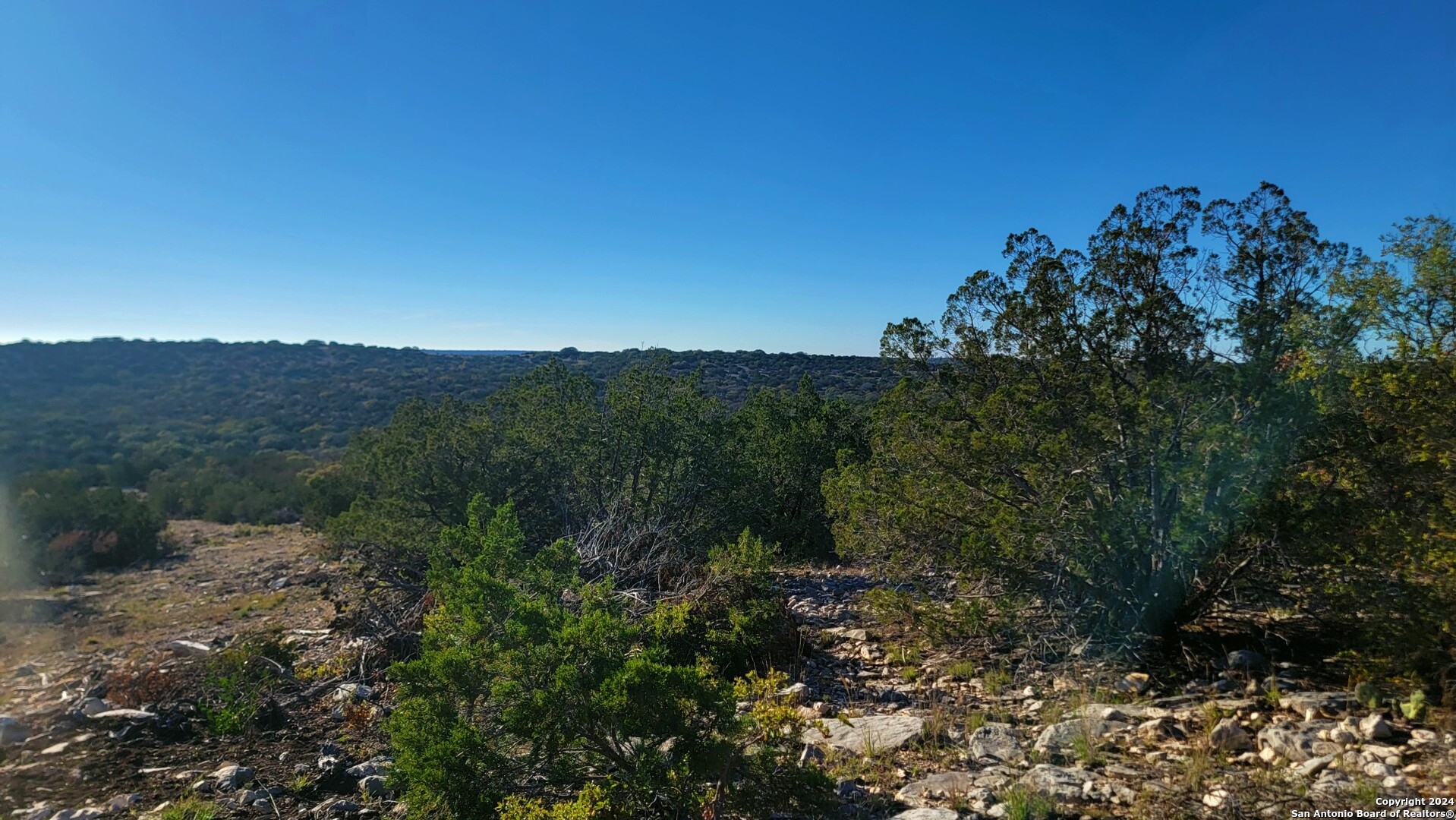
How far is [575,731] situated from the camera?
3557 millimetres

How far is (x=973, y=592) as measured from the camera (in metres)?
5.89

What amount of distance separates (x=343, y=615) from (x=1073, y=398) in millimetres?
10393

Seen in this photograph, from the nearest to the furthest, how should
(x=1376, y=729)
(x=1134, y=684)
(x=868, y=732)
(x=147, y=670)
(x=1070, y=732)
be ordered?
1. (x=1376, y=729)
2. (x=1070, y=732)
3. (x=868, y=732)
4. (x=1134, y=684)
5. (x=147, y=670)

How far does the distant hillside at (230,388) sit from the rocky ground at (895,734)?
1914 centimetres

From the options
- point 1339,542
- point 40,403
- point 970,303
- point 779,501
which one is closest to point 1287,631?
point 1339,542

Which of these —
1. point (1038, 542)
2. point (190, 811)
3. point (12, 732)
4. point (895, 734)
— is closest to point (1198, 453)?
point (1038, 542)

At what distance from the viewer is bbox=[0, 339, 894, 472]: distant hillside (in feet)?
121

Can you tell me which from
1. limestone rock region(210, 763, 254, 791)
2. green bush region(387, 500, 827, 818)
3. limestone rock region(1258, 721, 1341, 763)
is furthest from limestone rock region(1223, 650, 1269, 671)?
limestone rock region(210, 763, 254, 791)

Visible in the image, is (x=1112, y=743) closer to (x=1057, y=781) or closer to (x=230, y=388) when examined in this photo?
(x=1057, y=781)

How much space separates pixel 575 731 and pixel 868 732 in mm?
2406

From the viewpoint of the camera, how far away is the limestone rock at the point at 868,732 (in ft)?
15.5

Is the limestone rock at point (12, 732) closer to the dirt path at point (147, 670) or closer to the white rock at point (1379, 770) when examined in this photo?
the dirt path at point (147, 670)

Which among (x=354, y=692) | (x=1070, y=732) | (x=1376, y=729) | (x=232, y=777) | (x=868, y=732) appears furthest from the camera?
(x=354, y=692)

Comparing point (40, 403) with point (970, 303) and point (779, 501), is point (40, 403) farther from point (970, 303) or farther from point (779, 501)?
point (970, 303)
